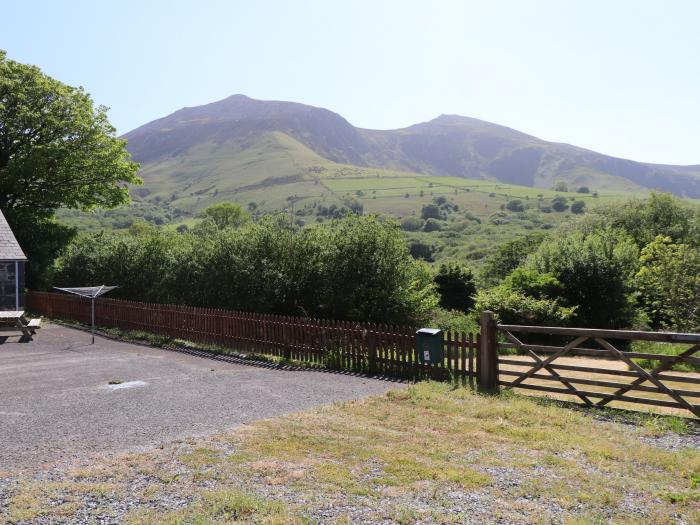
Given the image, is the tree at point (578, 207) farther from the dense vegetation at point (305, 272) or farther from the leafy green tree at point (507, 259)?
the dense vegetation at point (305, 272)

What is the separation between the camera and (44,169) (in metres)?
32.9

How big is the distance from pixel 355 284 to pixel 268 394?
27.8 ft

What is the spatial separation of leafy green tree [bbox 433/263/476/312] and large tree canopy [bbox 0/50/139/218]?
22.4 metres

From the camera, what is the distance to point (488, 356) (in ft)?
37.4

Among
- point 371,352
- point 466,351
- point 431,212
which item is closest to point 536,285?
point 371,352

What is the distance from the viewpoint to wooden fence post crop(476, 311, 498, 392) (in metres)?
11.4

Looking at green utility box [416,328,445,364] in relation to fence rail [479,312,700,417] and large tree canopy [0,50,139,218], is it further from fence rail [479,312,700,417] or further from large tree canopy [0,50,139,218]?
large tree canopy [0,50,139,218]

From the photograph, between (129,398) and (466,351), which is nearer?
(129,398)

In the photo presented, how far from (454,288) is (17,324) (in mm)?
25910

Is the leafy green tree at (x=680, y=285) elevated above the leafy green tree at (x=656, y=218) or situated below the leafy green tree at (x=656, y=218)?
below

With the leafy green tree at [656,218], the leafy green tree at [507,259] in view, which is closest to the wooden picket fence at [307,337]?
the leafy green tree at [656,218]

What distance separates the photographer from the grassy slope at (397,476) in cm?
558

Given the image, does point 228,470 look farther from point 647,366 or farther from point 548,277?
point 548,277

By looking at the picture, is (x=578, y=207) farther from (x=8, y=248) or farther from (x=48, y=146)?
(x=8, y=248)
